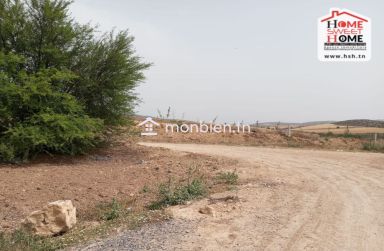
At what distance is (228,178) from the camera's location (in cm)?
995

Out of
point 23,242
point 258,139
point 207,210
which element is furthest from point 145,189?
point 258,139

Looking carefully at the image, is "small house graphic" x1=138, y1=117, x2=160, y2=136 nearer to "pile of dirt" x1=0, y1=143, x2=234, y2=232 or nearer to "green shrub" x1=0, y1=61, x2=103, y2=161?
"pile of dirt" x1=0, y1=143, x2=234, y2=232

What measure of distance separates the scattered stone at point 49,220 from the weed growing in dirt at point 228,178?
4003mm

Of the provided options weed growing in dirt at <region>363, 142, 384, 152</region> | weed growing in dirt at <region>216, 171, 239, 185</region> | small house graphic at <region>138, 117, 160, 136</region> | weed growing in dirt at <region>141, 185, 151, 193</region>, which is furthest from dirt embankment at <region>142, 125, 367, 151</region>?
weed growing in dirt at <region>141, 185, 151, 193</region>

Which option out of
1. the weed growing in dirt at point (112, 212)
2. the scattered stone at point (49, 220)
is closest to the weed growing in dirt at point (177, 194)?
the weed growing in dirt at point (112, 212)

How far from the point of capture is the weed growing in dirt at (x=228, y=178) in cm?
967

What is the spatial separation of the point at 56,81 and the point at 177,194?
639cm

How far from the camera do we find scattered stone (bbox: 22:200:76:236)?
6.95 m

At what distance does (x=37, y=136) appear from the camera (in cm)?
1123

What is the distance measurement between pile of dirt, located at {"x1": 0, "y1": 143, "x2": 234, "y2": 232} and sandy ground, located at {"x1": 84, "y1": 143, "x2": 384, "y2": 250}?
6.28 ft

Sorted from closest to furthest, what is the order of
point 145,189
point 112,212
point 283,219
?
point 283,219
point 112,212
point 145,189

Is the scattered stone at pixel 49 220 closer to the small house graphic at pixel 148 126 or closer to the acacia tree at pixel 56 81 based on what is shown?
the acacia tree at pixel 56 81

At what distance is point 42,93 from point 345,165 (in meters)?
9.75

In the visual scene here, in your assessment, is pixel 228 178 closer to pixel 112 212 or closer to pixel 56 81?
pixel 112 212
